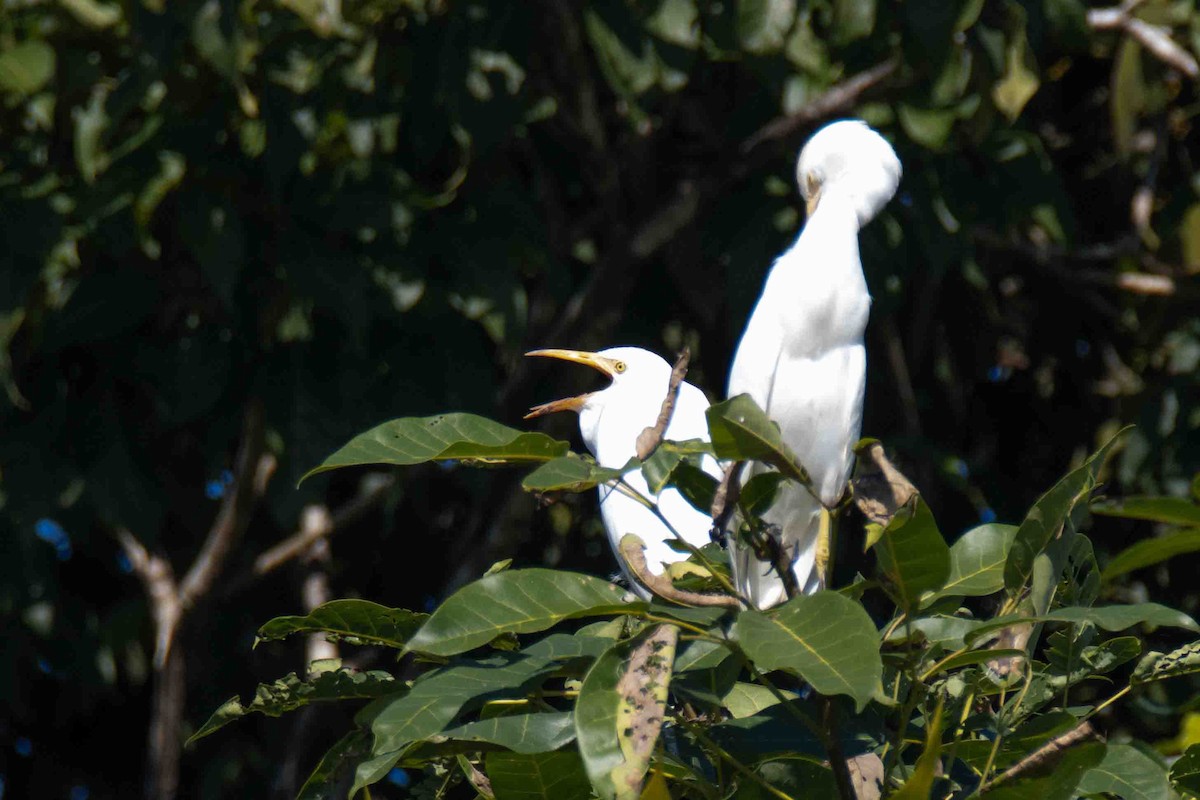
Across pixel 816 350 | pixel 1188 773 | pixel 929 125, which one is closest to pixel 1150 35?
pixel 929 125

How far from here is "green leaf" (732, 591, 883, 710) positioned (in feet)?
4.66

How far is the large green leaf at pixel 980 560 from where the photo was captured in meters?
1.83

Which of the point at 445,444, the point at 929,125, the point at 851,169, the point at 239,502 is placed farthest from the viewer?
the point at 239,502

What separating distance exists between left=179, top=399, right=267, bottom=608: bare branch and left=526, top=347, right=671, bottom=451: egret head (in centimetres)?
91

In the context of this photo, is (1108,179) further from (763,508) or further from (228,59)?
(763,508)

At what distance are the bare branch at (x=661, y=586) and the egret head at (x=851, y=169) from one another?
40.3 inches

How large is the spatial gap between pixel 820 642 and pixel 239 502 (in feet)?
9.48

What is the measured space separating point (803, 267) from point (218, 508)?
3.09 m

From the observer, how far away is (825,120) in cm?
400

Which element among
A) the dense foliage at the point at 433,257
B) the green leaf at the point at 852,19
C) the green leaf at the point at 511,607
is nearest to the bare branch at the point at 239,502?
the dense foliage at the point at 433,257

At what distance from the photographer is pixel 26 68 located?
12.1ft

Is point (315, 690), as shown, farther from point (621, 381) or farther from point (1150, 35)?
point (1150, 35)

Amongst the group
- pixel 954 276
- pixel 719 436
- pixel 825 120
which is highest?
pixel 719 436

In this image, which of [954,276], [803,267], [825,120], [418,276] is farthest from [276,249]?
[954,276]
